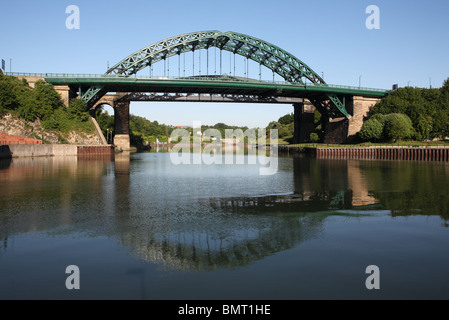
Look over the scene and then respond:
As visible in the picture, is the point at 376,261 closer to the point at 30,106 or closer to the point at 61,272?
the point at 61,272

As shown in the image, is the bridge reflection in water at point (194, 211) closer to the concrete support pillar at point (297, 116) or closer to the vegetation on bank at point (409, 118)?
the vegetation on bank at point (409, 118)

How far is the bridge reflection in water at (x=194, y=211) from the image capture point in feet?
35.6

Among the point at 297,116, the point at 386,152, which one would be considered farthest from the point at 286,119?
the point at 386,152

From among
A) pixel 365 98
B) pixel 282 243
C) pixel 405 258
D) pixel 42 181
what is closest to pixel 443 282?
pixel 405 258

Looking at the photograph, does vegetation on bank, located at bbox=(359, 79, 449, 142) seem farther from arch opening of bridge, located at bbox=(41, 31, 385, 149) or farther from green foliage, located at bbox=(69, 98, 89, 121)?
green foliage, located at bbox=(69, 98, 89, 121)

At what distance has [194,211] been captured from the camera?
1581 cm

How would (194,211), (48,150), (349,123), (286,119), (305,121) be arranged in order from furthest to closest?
(286,119) → (305,121) → (349,123) → (48,150) → (194,211)

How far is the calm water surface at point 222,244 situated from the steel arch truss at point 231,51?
5201 centimetres

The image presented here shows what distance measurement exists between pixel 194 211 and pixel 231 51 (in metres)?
65.8

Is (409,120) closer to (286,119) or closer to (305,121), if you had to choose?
(305,121)

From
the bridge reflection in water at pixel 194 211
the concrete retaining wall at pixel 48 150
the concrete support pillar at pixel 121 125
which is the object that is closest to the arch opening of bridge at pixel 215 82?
the concrete support pillar at pixel 121 125

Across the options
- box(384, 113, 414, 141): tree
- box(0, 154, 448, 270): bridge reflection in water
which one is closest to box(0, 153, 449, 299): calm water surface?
box(0, 154, 448, 270): bridge reflection in water

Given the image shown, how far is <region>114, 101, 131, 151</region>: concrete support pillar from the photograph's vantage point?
78250mm
